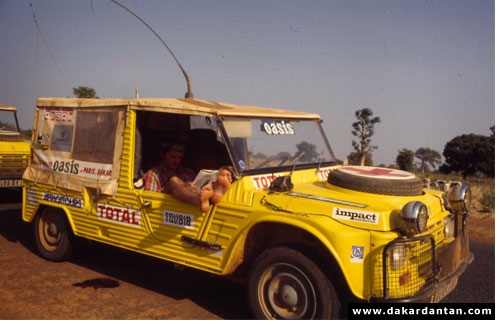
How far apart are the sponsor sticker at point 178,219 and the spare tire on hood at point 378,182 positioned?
4.61 feet

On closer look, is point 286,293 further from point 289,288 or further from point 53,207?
point 53,207

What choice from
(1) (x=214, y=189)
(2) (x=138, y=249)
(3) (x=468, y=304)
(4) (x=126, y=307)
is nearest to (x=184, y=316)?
(4) (x=126, y=307)

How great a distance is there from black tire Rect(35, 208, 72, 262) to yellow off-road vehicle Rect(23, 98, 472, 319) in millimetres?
19

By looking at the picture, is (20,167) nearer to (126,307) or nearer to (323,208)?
(126,307)

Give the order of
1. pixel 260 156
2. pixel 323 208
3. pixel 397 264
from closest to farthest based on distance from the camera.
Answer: pixel 397 264, pixel 323 208, pixel 260 156

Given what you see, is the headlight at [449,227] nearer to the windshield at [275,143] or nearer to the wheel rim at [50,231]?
the windshield at [275,143]

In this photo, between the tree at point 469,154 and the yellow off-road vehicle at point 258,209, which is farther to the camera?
the tree at point 469,154

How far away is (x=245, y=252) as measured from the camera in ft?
13.5

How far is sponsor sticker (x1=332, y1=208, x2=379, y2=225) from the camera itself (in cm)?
347

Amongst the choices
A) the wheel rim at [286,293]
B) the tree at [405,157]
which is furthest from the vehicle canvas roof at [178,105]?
the tree at [405,157]

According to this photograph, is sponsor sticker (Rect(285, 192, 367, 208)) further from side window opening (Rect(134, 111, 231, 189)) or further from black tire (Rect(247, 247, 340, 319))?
side window opening (Rect(134, 111, 231, 189))

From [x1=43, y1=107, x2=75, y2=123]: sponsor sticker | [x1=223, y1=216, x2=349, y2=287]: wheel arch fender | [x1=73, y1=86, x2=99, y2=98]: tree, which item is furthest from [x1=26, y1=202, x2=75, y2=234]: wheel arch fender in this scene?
[x1=73, y1=86, x2=99, y2=98]: tree

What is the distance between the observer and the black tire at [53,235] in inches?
227

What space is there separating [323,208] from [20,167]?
885 cm
